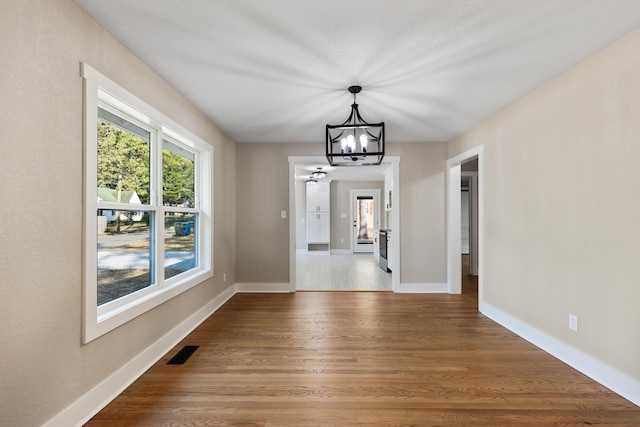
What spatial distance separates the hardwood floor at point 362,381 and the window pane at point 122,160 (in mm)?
1412

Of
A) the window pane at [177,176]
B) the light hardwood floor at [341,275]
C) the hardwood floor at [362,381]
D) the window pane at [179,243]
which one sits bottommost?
the light hardwood floor at [341,275]

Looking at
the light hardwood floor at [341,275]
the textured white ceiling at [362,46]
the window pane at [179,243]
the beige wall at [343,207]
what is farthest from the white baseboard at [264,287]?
the beige wall at [343,207]

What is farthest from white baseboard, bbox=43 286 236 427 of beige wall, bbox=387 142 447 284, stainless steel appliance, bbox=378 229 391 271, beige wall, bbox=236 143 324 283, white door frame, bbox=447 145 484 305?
stainless steel appliance, bbox=378 229 391 271

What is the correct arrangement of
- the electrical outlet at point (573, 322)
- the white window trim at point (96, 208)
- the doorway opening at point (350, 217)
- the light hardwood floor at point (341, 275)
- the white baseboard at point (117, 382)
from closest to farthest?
the white baseboard at point (117, 382)
the white window trim at point (96, 208)
the electrical outlet at point (573, 322)
the light hardwood floor at point (341, 275)
the doorway opening at point (350, 217)

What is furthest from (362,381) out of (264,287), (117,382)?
(264,287)

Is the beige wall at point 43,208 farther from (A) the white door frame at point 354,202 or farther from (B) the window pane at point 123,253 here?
(A) the white door frame at point 354,202

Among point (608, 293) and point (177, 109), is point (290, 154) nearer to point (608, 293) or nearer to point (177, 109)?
point (177, 109)

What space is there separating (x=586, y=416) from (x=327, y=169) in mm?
6963

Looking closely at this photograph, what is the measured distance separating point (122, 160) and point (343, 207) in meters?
7.99

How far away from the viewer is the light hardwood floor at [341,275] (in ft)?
17.2

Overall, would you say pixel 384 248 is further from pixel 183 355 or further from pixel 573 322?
pixel 183 355

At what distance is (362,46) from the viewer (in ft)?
7.02

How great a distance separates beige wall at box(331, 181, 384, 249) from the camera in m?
9.94

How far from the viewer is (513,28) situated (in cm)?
194
